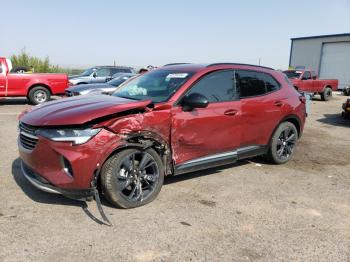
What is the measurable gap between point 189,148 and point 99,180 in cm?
126

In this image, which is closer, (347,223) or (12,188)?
(347,223)

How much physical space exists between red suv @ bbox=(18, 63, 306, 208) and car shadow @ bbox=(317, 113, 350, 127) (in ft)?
21.1

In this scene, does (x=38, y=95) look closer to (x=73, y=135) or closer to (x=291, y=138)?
(x=291, y=138)

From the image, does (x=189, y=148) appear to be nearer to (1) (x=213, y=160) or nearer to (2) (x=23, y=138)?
(1) (x=213, y=160)

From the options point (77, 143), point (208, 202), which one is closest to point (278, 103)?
point (208, 202)

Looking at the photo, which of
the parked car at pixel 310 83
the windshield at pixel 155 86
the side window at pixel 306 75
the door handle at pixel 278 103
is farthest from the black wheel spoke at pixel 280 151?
the side window at pixel 306 75

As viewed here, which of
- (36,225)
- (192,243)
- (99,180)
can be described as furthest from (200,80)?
(36,225)

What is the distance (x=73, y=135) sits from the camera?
3814 millimetres

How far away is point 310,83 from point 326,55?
15.3 m

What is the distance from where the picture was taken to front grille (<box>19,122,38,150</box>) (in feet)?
13.2

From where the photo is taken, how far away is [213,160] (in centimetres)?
507

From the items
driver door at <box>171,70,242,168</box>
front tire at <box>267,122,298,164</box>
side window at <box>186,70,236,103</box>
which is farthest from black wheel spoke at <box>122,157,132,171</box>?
front tire at <box>267,122,298,164</box>

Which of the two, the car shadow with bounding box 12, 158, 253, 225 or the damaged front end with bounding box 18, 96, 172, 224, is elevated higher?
the damaged front end with bounding box 18, 96, 172, 224

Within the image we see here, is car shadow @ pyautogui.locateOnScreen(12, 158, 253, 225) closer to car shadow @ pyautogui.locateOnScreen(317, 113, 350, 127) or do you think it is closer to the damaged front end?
the damaged front end
